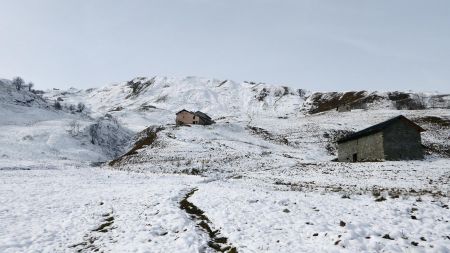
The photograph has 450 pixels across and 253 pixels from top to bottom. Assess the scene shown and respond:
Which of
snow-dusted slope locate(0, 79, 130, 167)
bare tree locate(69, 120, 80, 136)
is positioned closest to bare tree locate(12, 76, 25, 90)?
snow-dusted slope locate(0, 79, 130, 167)

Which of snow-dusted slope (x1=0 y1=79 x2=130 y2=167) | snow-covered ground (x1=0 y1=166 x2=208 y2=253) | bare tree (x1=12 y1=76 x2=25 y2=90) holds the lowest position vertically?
snow-covered ground (x1=0 y1=166 x2=208 y2=253)

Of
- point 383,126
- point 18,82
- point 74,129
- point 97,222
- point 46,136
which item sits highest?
point 18,82

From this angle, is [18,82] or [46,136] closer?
[46,136]

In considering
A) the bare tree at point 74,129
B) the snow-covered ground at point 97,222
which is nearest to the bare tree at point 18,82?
the bare tree at point 74,129

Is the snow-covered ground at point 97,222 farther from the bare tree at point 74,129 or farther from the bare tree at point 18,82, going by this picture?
the bare tree at point 18,82

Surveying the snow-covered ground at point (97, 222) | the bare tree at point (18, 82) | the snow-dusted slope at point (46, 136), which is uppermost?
the bare tree at point (18, 82)

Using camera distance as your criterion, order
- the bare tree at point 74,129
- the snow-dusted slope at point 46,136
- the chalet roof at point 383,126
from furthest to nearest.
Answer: the bare tree at point 74,129, the snow-dusted slope at point 46,136, the chalet roof at point 383,126

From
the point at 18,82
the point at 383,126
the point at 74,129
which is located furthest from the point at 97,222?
the point at 18,82

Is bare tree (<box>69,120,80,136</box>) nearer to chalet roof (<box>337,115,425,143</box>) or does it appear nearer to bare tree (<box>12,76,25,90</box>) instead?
Answer: bare tree (<box>12,76,25,90</box>)

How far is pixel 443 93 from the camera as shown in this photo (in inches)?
7057

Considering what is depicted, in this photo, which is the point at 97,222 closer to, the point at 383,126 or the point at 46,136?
the point at 383,126

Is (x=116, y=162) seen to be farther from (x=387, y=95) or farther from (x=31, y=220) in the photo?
(x=387, y=95)

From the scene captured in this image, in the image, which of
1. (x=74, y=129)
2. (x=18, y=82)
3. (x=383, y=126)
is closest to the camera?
(x=383, y=126)

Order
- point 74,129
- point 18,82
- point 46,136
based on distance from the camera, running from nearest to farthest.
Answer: point 46,136 < point 74,129 < point 18,82
